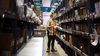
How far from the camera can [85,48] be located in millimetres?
1855

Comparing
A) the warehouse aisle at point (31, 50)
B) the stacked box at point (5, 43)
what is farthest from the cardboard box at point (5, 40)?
the warehouse aisle at point (31, 50)

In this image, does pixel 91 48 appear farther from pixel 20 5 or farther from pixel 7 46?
pixel 20 5

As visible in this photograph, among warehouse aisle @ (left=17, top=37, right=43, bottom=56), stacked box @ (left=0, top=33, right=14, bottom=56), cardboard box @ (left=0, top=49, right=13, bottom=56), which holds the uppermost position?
stacked box @ (left=0, top=33, right=14, bottom=56)

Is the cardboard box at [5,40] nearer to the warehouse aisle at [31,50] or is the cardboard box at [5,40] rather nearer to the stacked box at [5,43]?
the stacked box at [5,43]

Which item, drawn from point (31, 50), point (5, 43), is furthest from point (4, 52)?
point (31, 50)

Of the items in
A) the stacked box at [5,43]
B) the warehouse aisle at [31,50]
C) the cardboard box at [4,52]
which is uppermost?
the stacked box at [5,43]

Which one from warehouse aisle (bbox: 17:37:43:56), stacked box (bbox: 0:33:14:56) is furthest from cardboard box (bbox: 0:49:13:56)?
warehouse aisle (bbox: 17:37:43:56)

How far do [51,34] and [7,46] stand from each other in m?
1.78

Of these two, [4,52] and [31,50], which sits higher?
[4,52]

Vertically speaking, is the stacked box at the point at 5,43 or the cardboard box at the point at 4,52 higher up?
the stacked box at the point at 5,43

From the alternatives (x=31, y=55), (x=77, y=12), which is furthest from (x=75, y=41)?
(x=31, y=55)

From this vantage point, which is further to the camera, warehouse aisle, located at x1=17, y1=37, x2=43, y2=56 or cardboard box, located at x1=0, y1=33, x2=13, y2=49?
warehouse aisle, located at x1=17, y1=37, x2=43, y2=56

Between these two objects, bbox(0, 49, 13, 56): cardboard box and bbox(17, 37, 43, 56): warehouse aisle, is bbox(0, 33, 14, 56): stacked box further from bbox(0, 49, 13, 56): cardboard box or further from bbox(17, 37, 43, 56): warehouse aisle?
bbox(17, 37, 43, 56): warehouse aisle

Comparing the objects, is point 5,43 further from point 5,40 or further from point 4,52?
point 4,52
